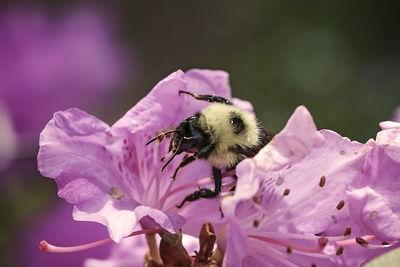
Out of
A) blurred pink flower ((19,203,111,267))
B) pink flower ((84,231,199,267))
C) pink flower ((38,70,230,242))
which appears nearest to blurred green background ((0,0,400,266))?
blurred pink flower ((19,203,111,267))

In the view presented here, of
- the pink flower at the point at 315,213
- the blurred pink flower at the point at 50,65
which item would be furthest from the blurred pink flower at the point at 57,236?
the pink flower at the point at 315,213

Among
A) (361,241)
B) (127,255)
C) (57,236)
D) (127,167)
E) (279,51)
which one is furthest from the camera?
(279,51)

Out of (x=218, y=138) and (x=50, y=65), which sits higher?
(x=218, y=138)

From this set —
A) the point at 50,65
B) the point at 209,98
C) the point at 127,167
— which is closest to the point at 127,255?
the point at 127,167

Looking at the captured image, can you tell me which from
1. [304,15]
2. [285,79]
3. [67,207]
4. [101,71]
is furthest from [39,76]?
[304,15]

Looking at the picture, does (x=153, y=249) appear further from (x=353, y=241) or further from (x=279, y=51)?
(x=279, y=51)

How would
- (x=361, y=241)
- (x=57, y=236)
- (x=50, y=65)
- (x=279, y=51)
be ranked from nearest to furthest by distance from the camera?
(x=361, y=241) < (x=57, y=236) < (x=50, y=65) < (x=279, y=51)

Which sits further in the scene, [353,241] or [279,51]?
[279,51]
